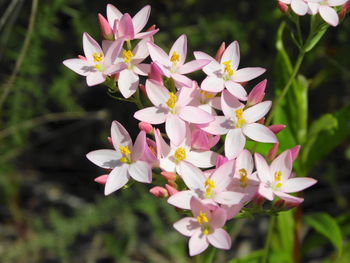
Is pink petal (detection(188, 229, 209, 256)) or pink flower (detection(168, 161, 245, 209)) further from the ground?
pink flower (detection(168, 161, 245, 209))

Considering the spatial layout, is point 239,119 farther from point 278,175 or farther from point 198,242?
point 198,242

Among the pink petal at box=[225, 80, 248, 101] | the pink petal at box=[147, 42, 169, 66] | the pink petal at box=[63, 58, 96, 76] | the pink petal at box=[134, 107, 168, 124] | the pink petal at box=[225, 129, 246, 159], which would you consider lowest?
the pink petal at box=[225, 129, 246, 159]

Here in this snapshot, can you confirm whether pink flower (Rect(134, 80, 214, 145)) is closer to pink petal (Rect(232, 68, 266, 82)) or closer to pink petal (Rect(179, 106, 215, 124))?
pink petal (Rect(179, 106, 215, 124))

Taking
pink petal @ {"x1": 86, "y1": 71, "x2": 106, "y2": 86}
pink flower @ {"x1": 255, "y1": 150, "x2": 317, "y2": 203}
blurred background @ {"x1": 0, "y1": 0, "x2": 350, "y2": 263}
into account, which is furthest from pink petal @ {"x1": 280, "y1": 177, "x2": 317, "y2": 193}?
blurred background @ {"x1": 0, "y1": 0, "x2": 350, "y2": 263}

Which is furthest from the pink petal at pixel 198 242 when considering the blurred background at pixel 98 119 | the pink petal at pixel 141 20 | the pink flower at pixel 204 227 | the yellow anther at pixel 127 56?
the blurred background at pixel 98 119

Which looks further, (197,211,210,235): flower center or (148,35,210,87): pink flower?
(148,35,210,87): pink flower

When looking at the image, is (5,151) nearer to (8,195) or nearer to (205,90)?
(8,195)

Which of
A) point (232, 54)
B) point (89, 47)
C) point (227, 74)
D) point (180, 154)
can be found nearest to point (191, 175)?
point (180, 154)
